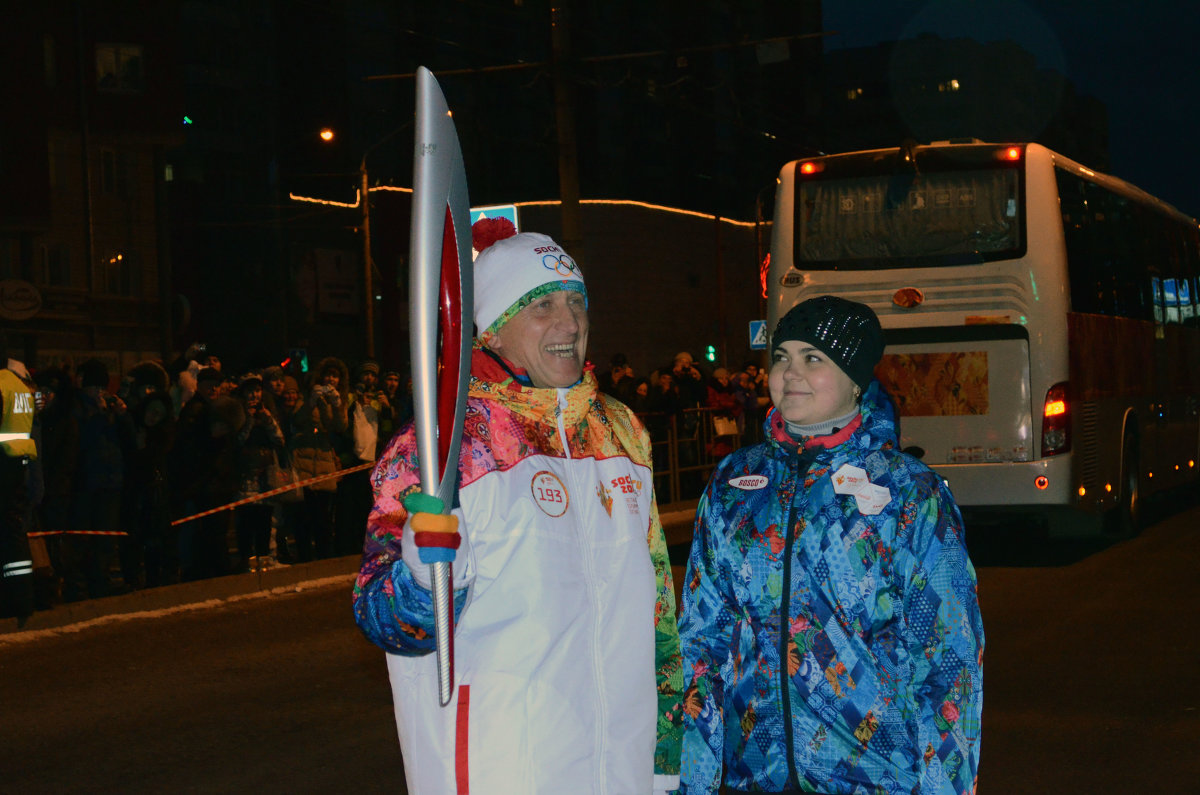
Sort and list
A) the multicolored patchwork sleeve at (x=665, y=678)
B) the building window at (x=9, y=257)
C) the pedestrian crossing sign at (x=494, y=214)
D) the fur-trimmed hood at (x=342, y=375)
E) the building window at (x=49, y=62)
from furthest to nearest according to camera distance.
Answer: the building window at (x=49, y=62) < the building window at (x=9, y=257) < the fur-trimmed hood at (x=342, y=375) < the pedestrian crossing sign at (x=494, y=214) < the multicolored patchwork sleeve at (x=665, y=678)

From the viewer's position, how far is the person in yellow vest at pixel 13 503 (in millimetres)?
10406

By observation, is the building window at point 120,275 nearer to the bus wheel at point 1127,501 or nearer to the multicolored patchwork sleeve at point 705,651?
the bus wheel at point 1127,501

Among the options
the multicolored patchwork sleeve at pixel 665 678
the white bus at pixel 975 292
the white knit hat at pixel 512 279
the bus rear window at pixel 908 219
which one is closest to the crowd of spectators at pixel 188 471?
the white bus at pixel 975 292

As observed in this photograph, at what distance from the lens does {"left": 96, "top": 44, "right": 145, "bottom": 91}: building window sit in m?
40.5

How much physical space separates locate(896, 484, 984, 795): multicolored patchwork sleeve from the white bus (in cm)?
1007

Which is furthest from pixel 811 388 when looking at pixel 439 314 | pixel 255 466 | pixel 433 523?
pixel 255 466

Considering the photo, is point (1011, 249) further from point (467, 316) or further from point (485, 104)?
point (485, 104)

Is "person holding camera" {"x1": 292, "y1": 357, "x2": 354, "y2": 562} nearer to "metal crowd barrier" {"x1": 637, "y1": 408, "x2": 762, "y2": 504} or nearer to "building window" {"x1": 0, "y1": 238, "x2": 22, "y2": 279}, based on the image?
"metal crowd barrier" {"x1": 637, "y1": 408, "x2": 762, "y2": 504}

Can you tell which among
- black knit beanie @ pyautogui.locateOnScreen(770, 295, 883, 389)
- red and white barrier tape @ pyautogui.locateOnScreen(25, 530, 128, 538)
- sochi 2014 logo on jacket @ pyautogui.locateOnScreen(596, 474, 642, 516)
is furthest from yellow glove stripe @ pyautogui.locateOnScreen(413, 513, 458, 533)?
red and white barrier tape @ pyautogui.locateOnScreen(25, 530, 128, 538)

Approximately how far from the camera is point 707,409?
67.1 feet

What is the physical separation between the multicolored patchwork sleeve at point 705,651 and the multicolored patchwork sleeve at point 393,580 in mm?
662

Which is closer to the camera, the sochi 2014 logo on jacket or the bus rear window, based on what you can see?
the sochi 2014 logo on jacket

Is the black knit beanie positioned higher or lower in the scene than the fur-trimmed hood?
higher

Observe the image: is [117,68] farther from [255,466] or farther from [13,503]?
[13,503]
